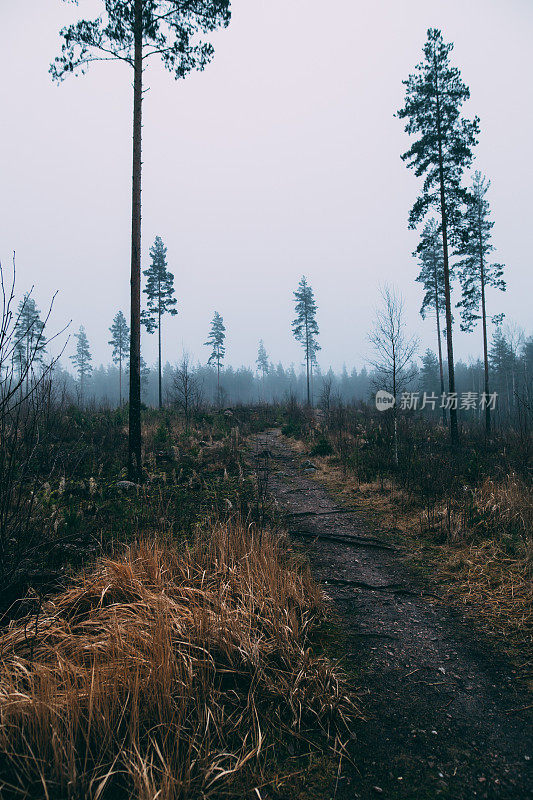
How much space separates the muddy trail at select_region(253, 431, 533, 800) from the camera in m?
1.79

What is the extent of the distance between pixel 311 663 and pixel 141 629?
4.16 ft

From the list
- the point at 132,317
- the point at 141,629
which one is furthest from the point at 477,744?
the point at 132,317

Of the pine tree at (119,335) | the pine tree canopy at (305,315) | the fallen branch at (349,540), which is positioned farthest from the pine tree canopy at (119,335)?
the fallen branch at (349,540)

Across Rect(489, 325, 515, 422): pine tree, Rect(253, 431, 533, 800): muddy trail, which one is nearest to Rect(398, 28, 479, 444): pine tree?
Rect(253, 431, 533, 800): muddy trail

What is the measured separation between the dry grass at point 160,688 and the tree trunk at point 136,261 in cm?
473

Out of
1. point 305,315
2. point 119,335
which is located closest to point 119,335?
point 119,335

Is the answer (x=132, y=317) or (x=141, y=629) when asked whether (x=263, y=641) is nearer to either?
(x=141, y=629)

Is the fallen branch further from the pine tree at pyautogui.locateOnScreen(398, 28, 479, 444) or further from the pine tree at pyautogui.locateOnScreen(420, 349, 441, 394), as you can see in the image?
the pine tree at pyautogui.locateOnScreen(420, 349, 441, 394)

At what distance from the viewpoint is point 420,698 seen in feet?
7.75
